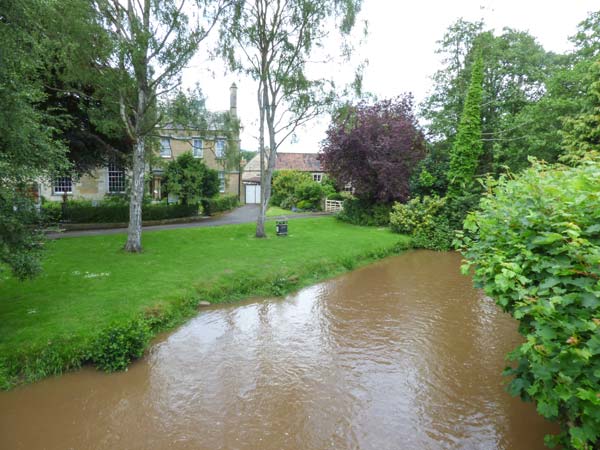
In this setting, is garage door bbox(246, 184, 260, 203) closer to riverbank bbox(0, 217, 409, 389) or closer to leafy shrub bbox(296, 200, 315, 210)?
leafy shrub bbox(296, 200, 315, 210)

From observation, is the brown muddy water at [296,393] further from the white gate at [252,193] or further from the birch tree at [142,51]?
the white gate at [252,193]

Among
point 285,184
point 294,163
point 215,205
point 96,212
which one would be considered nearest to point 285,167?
point 294,163

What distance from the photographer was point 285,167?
47.6 meters

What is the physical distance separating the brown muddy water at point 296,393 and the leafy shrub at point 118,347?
0.20m

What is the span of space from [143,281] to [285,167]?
128ft

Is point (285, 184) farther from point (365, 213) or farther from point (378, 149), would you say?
point (378, 149)

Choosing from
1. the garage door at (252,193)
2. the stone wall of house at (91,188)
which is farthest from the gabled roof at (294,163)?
the stone wall of house at (91,188)

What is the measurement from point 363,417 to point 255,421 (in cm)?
164

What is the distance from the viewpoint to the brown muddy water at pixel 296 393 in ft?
16.4

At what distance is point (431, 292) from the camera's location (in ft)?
39.2

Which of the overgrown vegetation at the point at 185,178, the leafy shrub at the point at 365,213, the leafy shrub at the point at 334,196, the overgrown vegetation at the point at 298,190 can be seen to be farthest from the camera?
the leafy shrub at the point at 334,196

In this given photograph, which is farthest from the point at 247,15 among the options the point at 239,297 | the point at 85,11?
the point at 239,297

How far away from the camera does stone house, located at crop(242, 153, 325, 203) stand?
1751 inches

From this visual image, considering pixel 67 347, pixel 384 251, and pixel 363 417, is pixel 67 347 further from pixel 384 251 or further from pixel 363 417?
pixel 384 251
